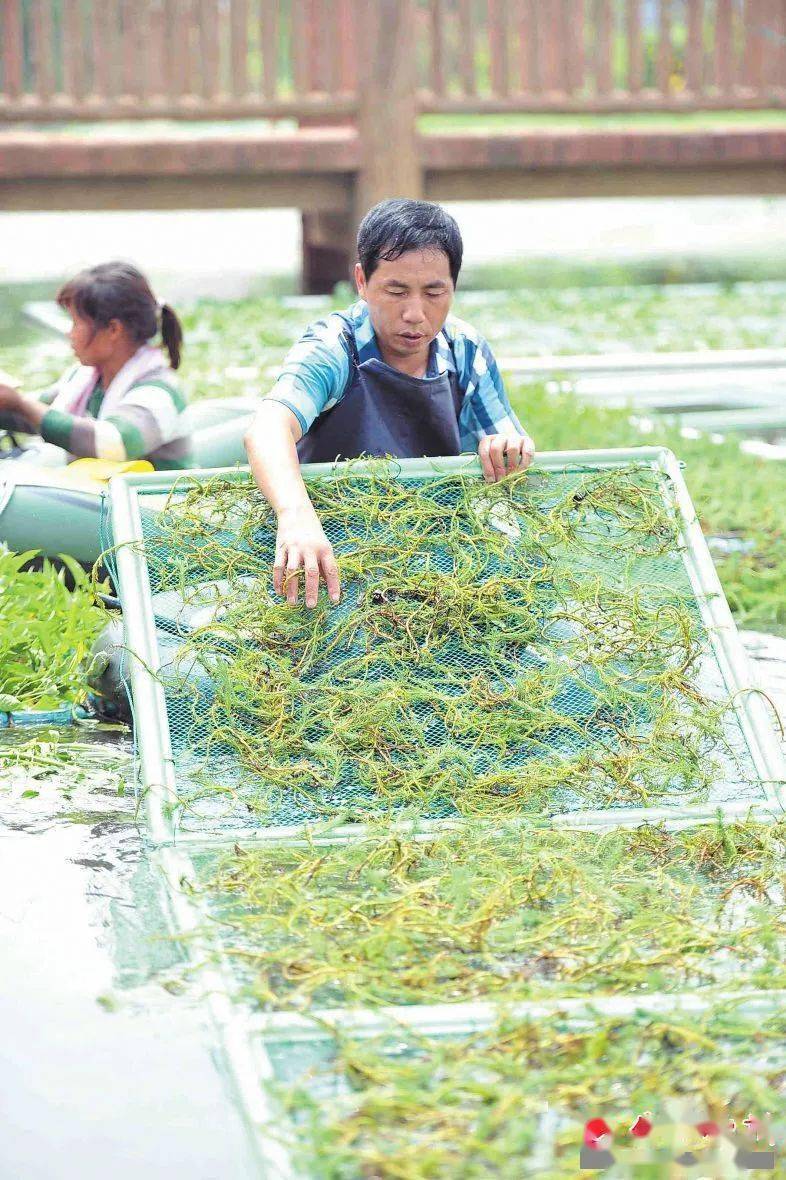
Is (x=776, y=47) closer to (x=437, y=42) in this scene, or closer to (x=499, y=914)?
(x=437, y=42)

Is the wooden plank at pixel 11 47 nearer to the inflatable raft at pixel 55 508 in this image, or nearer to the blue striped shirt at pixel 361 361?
the inflatable raft at pixel 55 508

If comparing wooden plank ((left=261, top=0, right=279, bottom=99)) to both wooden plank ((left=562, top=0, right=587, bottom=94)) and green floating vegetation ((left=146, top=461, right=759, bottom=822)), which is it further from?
green floating vegetation ((left=146, top=461, right=759, bottom=822))

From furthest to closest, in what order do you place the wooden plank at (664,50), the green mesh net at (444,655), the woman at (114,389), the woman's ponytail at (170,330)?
the wooden plank at (664,50), the woman's ponytail at (170,330), the woman at (114,389), the green mesh net at (444,655)

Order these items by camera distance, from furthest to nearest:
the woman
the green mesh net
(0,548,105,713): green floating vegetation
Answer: the woman < (0,548,105,713): green floating vegetation < the green mesh net

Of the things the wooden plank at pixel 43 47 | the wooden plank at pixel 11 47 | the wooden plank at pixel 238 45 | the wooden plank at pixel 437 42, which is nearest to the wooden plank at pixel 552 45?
the wooden plank at pixel 437 42

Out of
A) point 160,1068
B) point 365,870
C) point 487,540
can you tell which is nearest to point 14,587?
point 487,540

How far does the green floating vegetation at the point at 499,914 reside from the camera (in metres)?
2.15

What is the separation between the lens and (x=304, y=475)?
2988 millimetres

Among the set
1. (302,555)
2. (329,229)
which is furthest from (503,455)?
(329,229)

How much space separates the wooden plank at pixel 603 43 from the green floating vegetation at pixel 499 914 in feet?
24.7

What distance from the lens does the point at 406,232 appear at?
2916mm

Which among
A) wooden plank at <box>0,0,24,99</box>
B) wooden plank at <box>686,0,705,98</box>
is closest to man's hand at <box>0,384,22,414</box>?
wooden plank at <box>0,0,24,99</box>

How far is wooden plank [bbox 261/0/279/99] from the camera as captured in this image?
8.95 m

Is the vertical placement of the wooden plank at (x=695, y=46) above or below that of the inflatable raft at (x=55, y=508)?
above
